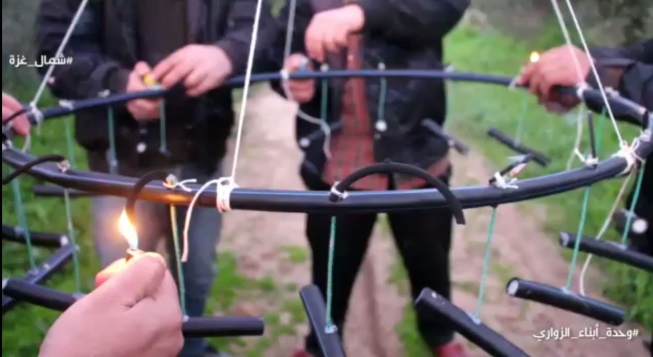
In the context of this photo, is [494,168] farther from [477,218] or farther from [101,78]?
[101,78]

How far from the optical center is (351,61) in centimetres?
120

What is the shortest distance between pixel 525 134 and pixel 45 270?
6.19ft

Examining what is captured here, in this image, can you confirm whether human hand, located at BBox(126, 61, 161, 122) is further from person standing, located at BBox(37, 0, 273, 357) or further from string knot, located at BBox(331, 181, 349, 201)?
string knot, located at BBox(331, 181, 349, 201)

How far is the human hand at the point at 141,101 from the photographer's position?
3.46ft

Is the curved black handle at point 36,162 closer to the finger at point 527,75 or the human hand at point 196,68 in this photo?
the human hand at point 196,68

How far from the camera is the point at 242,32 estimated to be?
1031 millimetres

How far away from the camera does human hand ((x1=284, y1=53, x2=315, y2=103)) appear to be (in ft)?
3.84

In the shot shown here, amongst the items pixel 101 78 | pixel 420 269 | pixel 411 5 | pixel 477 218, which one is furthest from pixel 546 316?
pixel 101 78

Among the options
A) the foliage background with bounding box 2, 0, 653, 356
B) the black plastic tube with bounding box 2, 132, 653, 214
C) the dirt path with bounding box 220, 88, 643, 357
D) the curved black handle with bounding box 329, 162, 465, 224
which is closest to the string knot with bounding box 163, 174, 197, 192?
the black plastic tube with bounding box 2, 132, 653, 214

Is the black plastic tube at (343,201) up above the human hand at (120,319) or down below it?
above

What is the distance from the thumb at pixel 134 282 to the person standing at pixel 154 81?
1.67 ft

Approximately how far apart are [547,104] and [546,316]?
0.64 metres

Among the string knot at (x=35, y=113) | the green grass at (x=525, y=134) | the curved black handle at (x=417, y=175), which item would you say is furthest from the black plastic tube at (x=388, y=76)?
the green grass at (x=525, y=134)

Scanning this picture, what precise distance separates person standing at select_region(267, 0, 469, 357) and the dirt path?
0.35m
